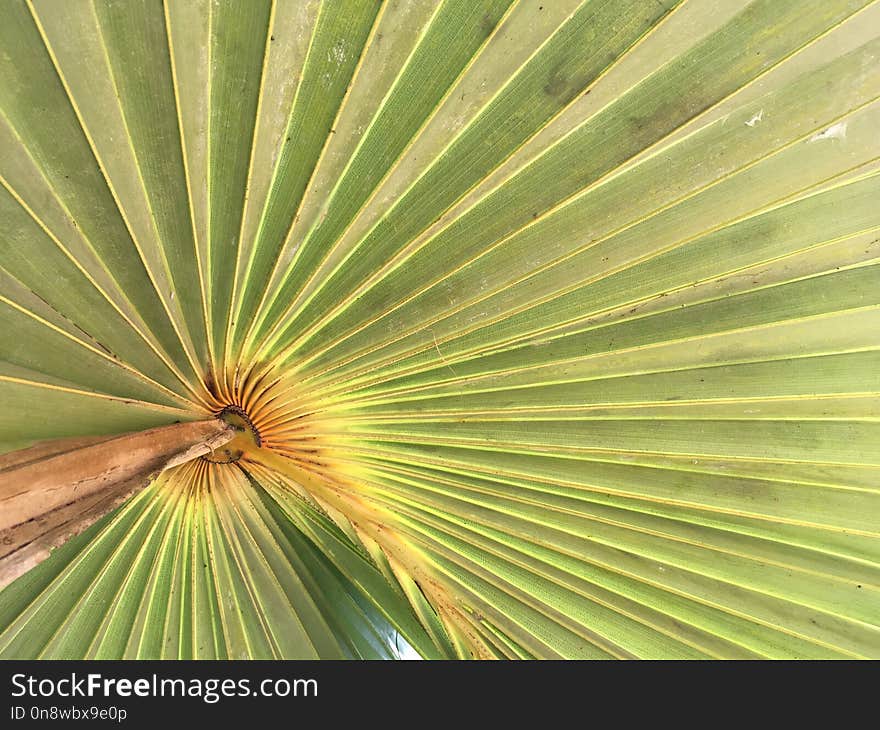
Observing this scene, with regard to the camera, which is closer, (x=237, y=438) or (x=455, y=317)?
(x=455, y=317)

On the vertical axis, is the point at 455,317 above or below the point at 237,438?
above

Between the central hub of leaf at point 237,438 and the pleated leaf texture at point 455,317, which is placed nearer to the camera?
the pleated leaf texture at point 455,317
